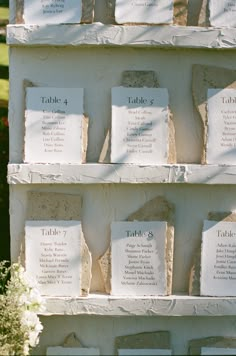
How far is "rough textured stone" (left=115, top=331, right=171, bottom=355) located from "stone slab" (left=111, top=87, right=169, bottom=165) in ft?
2.80

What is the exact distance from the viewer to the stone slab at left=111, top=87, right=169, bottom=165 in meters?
2.91

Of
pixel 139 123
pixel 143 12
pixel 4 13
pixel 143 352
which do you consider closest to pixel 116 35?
pixel 143 12

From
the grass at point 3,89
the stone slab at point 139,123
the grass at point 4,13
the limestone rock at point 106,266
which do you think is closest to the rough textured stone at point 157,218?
the limestone rock at point 106,266

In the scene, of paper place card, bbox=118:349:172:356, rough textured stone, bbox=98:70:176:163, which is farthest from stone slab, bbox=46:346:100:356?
rough textured stone, bbox=98:70:176:163

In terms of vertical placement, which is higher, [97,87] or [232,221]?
[97,87]

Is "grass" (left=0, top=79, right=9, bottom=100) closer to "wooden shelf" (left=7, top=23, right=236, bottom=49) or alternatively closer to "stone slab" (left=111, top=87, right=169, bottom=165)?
"wooden shelf" (left=7, top=23, right=236, bottom=49)

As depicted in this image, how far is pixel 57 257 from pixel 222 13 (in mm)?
1363

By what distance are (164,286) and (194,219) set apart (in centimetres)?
35

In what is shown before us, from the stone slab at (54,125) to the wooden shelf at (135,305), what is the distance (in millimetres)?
661

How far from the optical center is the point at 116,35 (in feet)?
9.34

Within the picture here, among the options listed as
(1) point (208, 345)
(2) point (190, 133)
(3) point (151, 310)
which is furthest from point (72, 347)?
(2) point (190, 133)

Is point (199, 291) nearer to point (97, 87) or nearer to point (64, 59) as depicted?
point (97, 87)

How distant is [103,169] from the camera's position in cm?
290

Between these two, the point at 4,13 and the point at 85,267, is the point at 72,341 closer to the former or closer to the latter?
the point at 85,267
